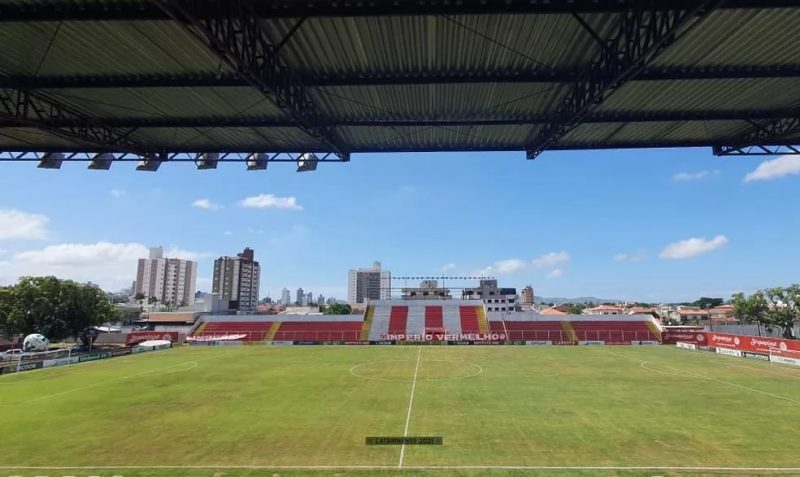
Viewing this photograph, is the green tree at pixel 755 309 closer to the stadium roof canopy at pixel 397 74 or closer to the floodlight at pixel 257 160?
the stadium roof canopy at pixel 397 74

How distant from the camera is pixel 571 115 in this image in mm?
17422

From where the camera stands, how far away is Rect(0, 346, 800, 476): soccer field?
43.1 ft

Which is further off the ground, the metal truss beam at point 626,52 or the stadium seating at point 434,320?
the metal truss beam at point 626,52

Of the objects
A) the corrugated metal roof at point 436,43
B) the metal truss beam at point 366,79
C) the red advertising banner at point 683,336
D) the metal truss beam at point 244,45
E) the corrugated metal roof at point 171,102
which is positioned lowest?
the red advertising banner at point 683,336

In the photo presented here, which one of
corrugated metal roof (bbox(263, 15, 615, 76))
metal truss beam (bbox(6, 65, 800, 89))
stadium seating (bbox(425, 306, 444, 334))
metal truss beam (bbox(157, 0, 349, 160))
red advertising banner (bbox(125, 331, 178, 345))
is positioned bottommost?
red advertising banner (bbox(125, 331, 178, 345))

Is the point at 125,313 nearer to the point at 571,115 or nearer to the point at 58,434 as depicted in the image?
the point at 58,434

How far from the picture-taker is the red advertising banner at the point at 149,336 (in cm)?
6800

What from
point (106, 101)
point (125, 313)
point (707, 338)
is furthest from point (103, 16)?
point (125, 313)

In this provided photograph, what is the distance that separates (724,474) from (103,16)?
68.5 feet

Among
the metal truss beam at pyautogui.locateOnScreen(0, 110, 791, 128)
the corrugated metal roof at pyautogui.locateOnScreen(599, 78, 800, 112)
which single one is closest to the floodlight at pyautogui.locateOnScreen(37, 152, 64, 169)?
the metal truss beam at pyautogui.locateOnScreen(0, 110, 791, 128)

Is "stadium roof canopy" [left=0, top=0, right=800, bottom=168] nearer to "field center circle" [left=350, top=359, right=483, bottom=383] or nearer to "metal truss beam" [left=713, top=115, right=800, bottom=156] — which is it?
"metal truss beam" [left=713, top=115, right=800, bottom=156]

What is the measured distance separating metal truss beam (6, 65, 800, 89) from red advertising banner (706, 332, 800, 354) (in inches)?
1329

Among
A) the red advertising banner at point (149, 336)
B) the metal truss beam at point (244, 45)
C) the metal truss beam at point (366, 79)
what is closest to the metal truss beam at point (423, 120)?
the metal truss beam at point (244, 45)

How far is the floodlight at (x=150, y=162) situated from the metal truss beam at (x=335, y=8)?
37.7ft
